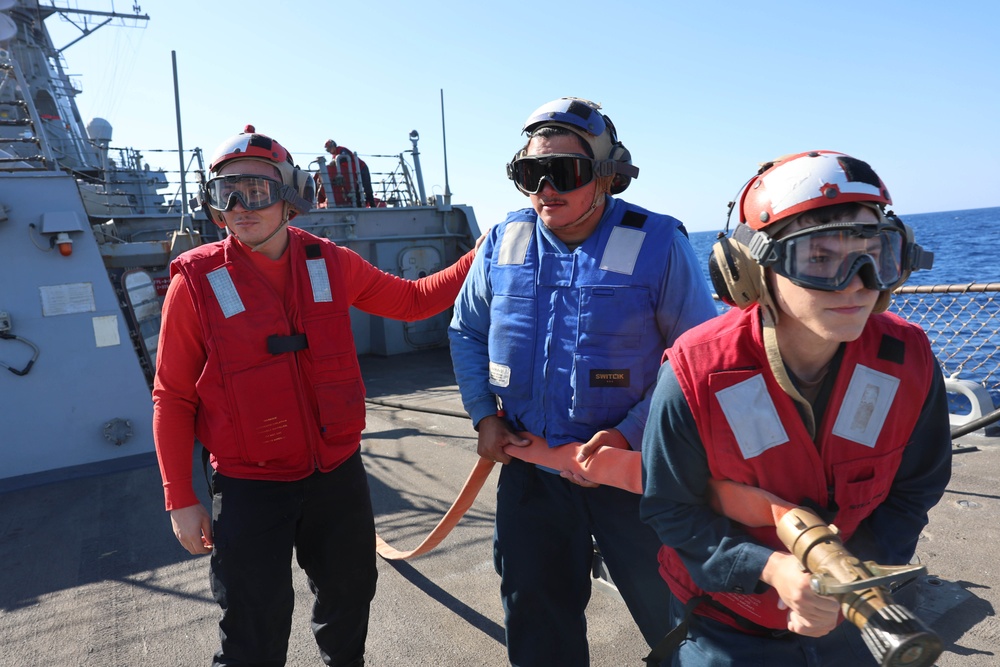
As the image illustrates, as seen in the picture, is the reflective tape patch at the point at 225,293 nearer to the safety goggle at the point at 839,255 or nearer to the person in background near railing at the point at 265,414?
the person in background near railing at the point at 265,414

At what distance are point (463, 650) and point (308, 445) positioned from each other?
1.21m

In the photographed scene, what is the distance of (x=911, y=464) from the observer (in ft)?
4.94

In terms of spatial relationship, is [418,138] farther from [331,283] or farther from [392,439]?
[331,283]

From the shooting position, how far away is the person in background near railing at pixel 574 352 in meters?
2.08

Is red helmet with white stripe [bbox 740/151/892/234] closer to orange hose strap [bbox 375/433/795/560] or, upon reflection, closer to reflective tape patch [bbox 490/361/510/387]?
orange hose strap [bbox 375/433/795/560]

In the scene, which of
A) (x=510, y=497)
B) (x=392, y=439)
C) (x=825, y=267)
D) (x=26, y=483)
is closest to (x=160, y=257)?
(x=26, y=483)

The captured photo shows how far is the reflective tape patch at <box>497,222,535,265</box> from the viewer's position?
2289mm

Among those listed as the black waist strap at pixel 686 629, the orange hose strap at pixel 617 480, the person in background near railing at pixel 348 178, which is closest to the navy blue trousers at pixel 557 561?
the orange hose strap at pixel 617 480

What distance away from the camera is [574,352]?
211 cm

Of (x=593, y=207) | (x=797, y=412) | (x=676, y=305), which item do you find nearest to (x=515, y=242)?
(x=593, y=207)

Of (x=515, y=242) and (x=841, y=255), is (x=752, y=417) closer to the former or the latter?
(x=841, y=255)

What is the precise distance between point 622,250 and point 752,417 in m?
0.84

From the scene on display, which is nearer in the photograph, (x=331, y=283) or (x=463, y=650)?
(x=331, y=283)

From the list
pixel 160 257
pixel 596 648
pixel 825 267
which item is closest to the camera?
pixel 825 267
